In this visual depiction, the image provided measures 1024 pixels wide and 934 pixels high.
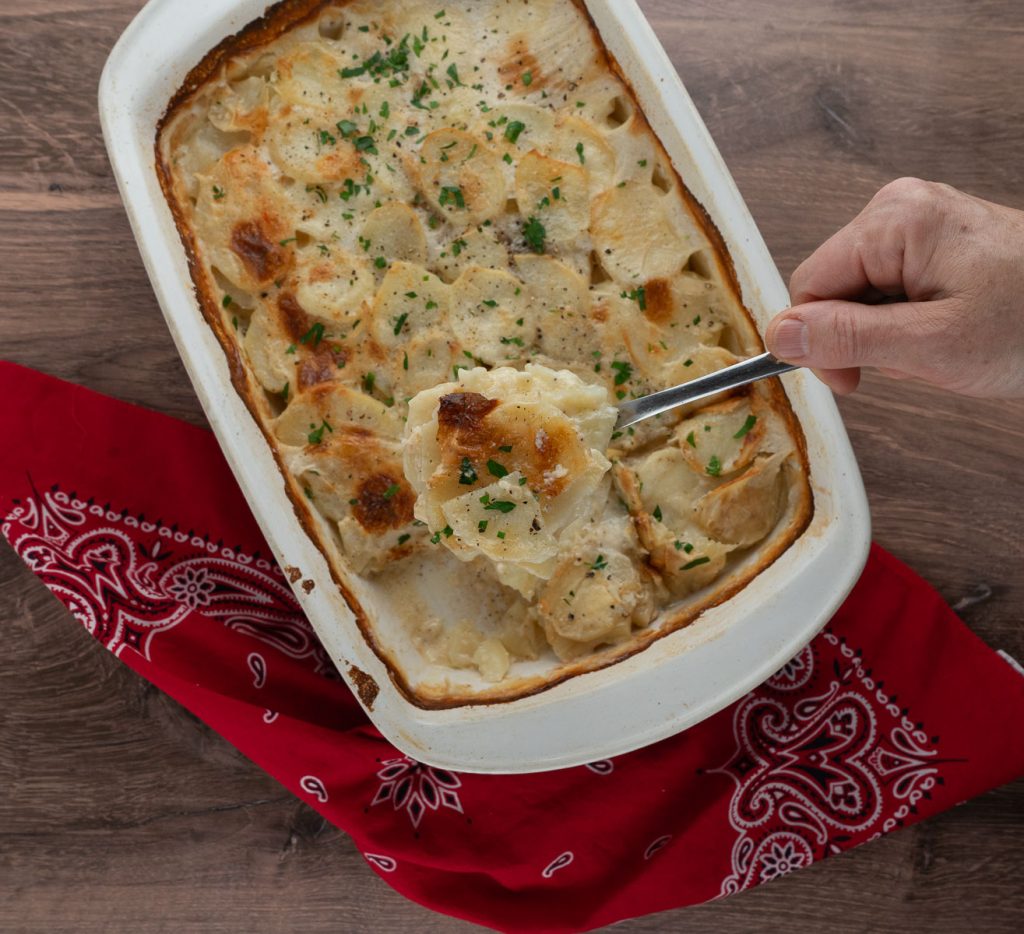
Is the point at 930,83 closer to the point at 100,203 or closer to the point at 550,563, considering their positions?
the point at 550,563

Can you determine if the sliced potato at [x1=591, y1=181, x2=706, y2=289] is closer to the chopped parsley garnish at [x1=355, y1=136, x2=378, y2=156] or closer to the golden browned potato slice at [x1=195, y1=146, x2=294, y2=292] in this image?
the chopped parsley garnish at [x1=355, y1=136, x2=378, y2=156]

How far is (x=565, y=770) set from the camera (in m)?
2.30

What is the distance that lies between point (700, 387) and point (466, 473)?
1.73ft

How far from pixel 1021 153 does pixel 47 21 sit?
2546mm

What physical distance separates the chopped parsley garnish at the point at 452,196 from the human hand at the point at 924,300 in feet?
2.60

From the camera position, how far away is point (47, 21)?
7.69 feet

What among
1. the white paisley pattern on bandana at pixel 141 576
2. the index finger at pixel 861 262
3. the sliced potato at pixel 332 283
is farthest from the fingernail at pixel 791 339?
the white paisley pattern on bandana at pixel 141 576

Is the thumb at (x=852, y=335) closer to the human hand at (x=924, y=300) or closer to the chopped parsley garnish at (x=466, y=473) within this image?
the human hand at (x=924, y=300)

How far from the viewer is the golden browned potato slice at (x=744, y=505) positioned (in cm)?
195

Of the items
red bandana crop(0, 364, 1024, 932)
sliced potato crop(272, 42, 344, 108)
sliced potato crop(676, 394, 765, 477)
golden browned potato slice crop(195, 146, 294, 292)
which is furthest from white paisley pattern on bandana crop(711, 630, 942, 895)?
sliced potato crop(272, 42, 344, 108)

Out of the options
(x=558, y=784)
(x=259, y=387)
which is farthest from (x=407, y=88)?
(x=558, y=784)

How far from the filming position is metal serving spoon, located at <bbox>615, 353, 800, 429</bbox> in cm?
180

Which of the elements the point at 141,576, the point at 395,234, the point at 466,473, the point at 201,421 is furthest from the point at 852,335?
the point at 141,576

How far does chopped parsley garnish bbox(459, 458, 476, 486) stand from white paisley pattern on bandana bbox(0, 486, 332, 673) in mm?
815
